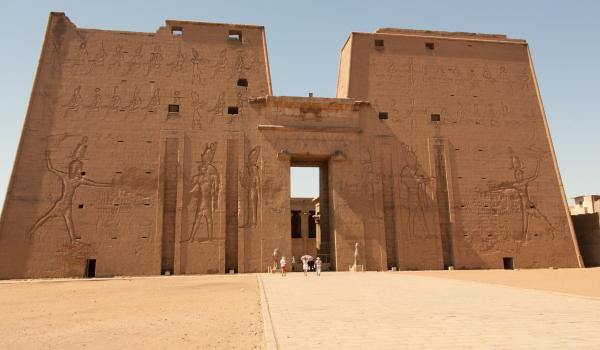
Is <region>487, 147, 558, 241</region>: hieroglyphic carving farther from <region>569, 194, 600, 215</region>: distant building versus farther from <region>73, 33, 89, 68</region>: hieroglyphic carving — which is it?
<region>73, 33, 89, 68</region>: hieroglyphic carving

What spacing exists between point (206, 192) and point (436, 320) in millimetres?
14209

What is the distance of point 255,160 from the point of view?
1912 centimetres

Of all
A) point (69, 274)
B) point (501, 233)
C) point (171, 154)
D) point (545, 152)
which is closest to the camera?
point (69, 274)

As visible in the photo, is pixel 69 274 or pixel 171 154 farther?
pixel 171 154

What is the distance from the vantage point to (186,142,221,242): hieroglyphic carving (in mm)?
18234

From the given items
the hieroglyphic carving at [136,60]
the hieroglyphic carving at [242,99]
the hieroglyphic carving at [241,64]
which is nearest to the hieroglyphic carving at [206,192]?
the hieroglyphic carving at [242,99]

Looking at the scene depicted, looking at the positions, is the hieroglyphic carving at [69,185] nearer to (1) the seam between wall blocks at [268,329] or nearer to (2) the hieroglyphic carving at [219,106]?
(2) the hieroglyphic carving at [219,106]

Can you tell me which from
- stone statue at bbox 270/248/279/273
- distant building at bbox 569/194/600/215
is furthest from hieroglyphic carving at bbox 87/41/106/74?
distant building at bbox 569/194/600/215

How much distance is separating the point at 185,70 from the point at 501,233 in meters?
16.3

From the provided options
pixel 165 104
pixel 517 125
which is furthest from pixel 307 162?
pixel 517 125

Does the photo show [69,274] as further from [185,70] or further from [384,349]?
[384,349]

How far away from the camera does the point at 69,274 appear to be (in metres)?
17.2

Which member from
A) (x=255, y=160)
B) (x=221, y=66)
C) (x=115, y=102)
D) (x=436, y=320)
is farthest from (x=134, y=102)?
(x=436, y=320)

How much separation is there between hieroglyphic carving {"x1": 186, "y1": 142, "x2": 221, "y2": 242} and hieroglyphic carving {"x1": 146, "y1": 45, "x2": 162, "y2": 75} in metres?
4.30
